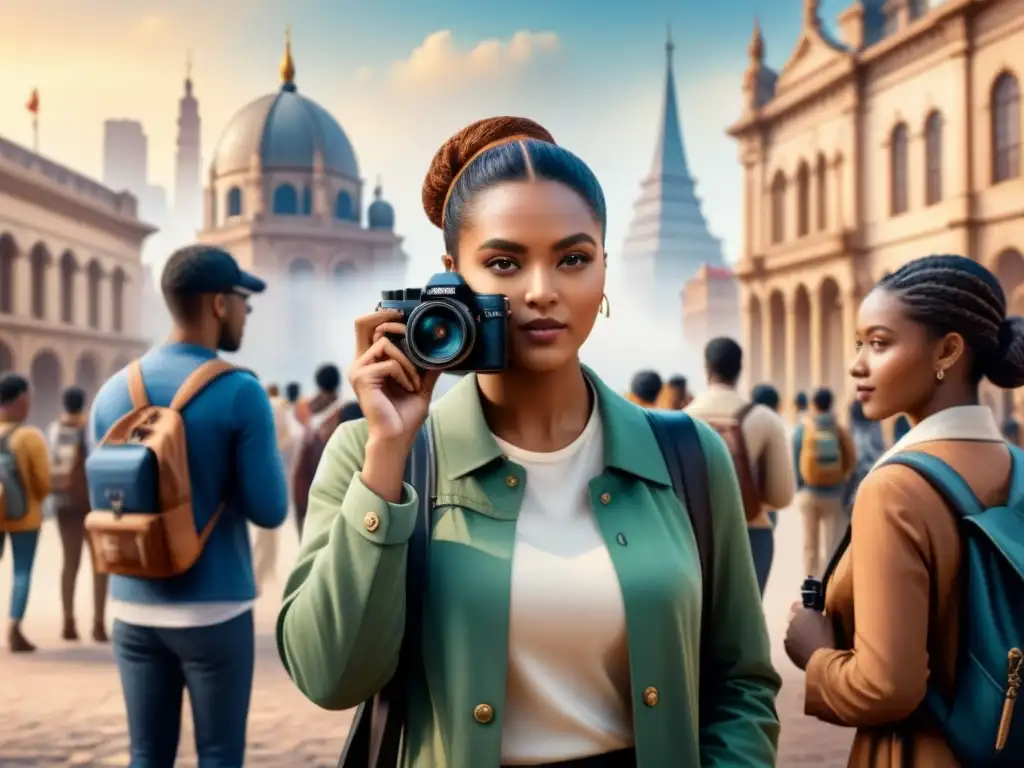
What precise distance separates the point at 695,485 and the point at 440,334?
0.59 metres

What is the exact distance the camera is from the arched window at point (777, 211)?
32.7 metres

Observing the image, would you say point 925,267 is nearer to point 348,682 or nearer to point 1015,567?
point 1015,567

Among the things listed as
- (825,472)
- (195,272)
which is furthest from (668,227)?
(195,272)

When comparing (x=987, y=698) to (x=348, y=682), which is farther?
(x=987, y=698)

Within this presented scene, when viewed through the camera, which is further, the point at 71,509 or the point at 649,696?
the point at 71,509

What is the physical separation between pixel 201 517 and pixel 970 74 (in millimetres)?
24545

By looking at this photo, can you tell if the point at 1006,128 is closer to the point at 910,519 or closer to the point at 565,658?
the point at 910,519

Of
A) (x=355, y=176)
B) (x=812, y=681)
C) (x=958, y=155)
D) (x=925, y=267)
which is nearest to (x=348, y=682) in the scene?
(x=812, y=681)

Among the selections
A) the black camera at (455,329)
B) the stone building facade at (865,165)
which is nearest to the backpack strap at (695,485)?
the black camera at (455,329)

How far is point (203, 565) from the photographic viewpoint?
3.40 metres

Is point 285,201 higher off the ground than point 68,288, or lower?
higher

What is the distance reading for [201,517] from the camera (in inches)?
133

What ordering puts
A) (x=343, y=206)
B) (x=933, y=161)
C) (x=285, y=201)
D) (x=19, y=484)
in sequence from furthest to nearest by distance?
1. (x=343, y=206)
2. (x=285, y=201)
3. (x=933, y=161)
4. (x=19, y=484)

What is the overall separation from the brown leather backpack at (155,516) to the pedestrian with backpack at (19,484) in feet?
13.4
